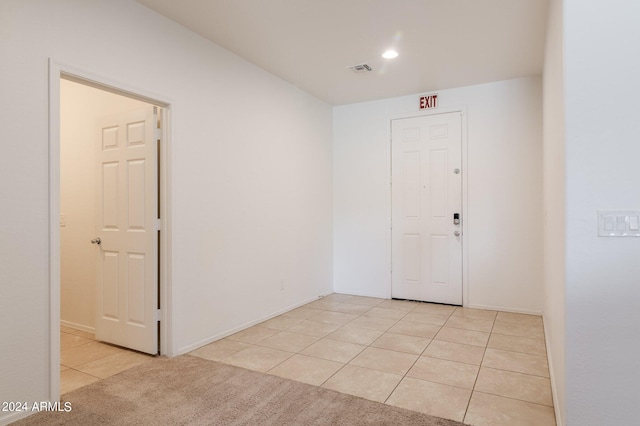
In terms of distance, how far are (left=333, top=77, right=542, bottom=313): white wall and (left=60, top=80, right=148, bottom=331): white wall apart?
331 centimetres

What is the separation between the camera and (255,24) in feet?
10.1

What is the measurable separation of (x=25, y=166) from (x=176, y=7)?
5.14 feet

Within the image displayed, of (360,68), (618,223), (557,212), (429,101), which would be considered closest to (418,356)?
(557,212)

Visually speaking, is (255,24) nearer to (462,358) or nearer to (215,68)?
(215,68)

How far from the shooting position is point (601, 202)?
1.66 metres

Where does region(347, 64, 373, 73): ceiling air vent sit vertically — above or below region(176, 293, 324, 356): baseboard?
above

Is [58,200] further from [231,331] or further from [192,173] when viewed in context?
[231,331]

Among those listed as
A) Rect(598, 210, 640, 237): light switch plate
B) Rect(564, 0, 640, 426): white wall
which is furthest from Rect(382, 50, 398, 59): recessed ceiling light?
Rect(598, 210, 640, 237): light switch plate

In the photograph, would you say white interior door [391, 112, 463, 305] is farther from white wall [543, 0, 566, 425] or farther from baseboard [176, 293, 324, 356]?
white wall [543, 0, 566, 425]

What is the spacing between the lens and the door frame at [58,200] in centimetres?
224

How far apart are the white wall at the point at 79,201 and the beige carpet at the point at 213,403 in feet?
4.66

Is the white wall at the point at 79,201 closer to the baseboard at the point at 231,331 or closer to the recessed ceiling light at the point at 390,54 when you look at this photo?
the baseboard at the point at 231,331

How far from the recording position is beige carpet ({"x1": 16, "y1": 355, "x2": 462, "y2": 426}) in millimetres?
2113

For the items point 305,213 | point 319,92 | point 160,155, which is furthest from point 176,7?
point 305,213
